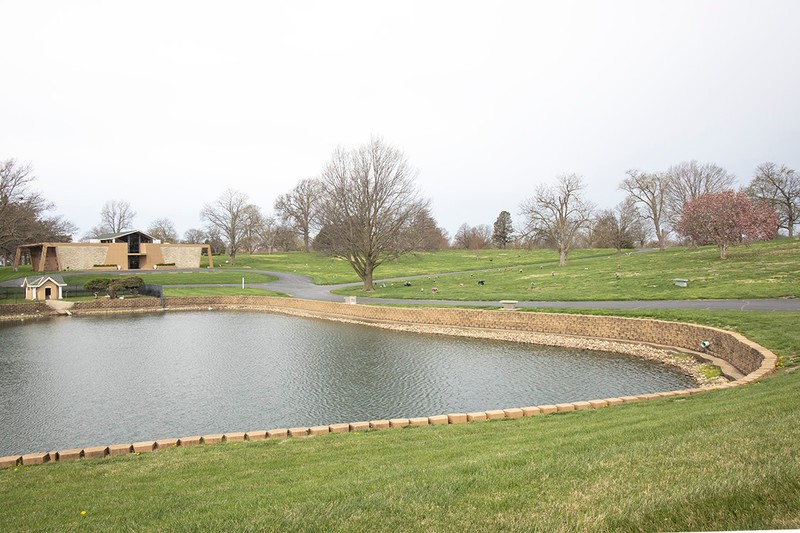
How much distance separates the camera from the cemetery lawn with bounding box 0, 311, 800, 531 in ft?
13.1

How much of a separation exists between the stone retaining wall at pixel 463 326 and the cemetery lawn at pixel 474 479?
2.09ft

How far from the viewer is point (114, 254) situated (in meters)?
68.4

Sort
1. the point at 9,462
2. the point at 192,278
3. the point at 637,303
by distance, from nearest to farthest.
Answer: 1. the point at 9,462
2. the point at 637,303
3. the point at 192,278

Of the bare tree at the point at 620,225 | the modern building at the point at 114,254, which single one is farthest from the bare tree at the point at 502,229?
the modern building at the point at 114,254

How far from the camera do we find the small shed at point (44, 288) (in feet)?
143

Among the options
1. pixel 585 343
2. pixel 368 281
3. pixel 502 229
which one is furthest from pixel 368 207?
pixel 502 229

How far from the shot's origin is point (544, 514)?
4.12m

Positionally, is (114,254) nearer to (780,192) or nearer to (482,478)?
(482,478)

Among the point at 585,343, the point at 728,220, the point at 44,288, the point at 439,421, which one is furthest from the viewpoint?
the point at 44,288

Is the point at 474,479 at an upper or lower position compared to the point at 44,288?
lower

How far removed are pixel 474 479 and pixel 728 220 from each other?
4025 centimetres

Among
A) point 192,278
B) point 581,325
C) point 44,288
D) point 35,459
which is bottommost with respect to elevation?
point 35,459

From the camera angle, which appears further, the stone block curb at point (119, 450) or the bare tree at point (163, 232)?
the bare tree at point (163, 232)

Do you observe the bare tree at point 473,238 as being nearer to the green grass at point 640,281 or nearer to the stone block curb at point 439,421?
the green grass at point 640,281
